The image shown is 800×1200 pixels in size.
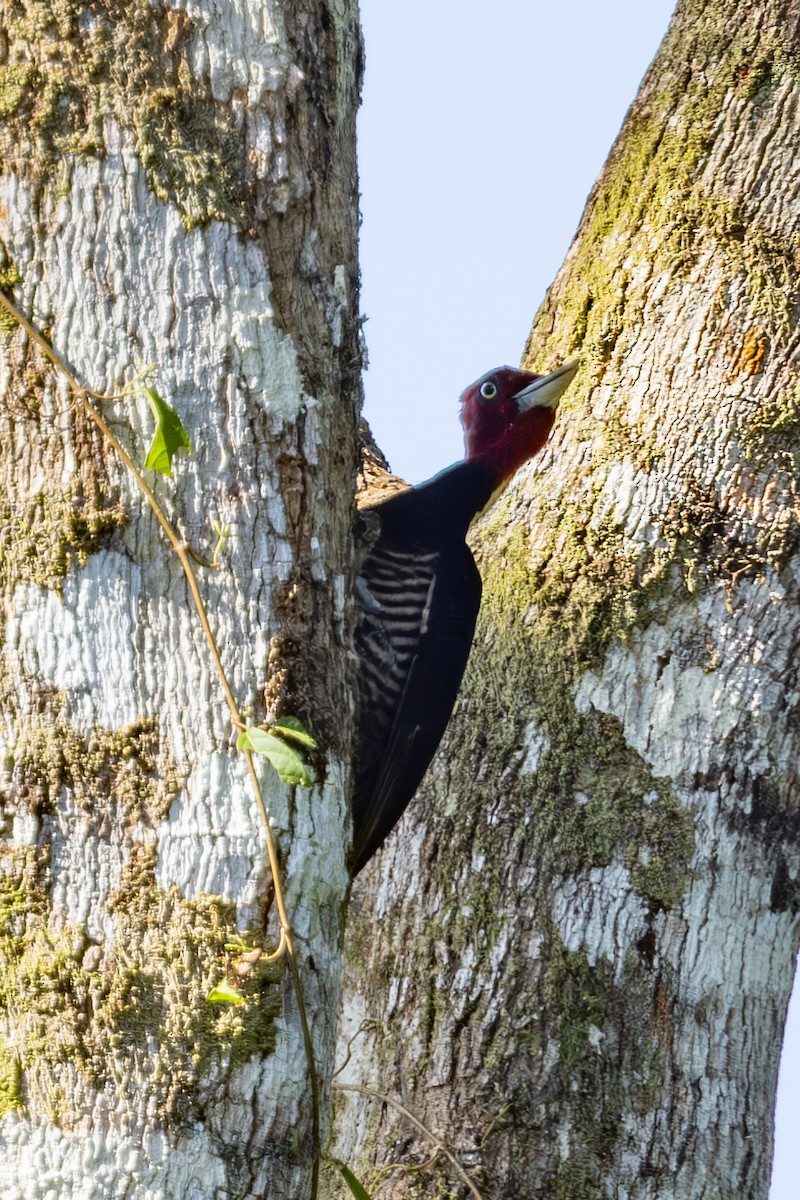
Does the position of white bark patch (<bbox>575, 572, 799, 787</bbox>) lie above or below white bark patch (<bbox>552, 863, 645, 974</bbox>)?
above

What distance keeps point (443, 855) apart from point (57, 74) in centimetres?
208

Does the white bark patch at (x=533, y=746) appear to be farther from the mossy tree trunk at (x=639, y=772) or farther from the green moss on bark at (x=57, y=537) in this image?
the green moss on bark at (x=57, y=537)

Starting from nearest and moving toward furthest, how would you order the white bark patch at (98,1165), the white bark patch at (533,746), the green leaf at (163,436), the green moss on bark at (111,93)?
the white bark patch at (98,1165) < the green leaf at (163,436) < the green moss on bark at (111,93) < the white bark patch at (533,746)

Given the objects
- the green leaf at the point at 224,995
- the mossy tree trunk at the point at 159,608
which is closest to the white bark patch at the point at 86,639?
the mossy tree trunk at the point at 159,608

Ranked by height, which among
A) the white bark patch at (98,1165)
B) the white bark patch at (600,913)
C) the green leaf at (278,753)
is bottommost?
the white bark patch at (98,1165)

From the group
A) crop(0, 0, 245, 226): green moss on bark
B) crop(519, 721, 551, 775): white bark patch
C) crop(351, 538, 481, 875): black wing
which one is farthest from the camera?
crop(351, 538, 481, 875): black wing

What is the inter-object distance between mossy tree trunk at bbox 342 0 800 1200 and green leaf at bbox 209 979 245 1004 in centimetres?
150

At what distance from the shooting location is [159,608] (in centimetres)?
168

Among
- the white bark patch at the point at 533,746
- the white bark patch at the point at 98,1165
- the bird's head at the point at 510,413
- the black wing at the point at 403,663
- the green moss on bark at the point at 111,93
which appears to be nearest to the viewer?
the white bark patch at the point at 98,1165

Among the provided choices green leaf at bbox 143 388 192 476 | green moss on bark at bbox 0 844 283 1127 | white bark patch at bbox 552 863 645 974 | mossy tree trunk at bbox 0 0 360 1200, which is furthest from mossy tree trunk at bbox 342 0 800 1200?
green leaf at bbox 143 388 192 476

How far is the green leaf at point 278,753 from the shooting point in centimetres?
158

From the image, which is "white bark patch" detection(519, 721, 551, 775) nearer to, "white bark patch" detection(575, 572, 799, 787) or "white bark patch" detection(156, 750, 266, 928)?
"white bark patch" detection(575, 572, 799, 787)

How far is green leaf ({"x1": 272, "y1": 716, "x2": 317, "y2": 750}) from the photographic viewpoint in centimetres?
165

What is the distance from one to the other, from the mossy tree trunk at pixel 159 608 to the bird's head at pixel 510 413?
6.19 ft
